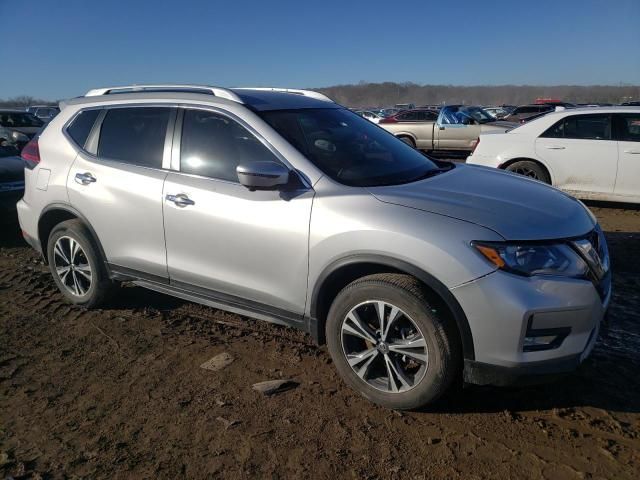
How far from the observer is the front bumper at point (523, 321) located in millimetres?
2475

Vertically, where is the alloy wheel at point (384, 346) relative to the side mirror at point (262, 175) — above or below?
below

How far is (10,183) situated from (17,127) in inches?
445

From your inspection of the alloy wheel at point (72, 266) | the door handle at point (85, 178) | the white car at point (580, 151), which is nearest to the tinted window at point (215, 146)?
the door handle at point (85, 178)

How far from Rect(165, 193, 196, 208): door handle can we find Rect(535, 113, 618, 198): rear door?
20.1ft

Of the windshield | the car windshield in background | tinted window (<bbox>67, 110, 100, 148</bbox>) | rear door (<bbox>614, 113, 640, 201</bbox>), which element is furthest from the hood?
the car windshield in background

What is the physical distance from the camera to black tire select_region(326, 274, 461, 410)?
8.69ft

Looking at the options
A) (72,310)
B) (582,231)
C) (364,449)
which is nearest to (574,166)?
(582,231)

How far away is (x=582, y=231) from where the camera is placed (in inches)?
111

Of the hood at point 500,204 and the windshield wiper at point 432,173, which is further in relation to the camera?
the windshield wiper at point 432,173

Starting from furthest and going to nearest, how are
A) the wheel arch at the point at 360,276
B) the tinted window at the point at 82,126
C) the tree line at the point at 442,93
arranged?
the tree line at the point at 442,93 < the tinted window at the point at 82,126 < the wheel arch at the point at 360,276

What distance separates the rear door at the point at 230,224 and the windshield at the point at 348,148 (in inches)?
9.9

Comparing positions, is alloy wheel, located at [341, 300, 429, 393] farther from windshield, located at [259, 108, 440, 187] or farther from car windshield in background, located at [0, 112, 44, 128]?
car windshield in background, located at [0, 112, 44, 128]

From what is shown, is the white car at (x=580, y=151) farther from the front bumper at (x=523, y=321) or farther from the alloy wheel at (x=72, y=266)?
the alloy wheel at (x=72, y=266)

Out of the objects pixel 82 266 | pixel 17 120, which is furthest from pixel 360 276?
pixel 17 120
